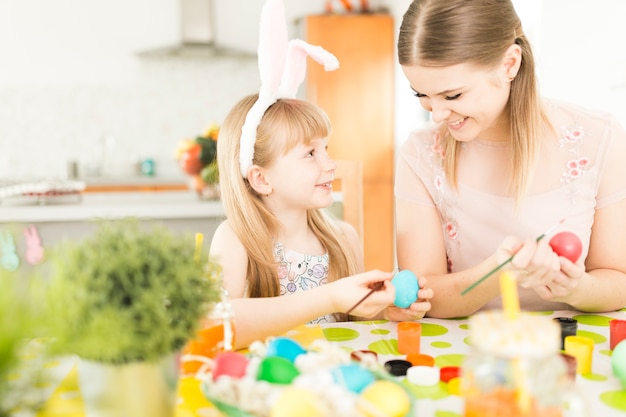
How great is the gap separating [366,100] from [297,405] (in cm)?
382

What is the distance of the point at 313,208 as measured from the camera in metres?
1.42

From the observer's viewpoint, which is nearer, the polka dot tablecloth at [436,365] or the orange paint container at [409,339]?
the polka dot tablecloth at [436,365]

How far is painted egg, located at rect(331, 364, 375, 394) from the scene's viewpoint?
60 centimetres

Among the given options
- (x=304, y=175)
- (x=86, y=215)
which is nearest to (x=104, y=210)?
(x=86, y=215)

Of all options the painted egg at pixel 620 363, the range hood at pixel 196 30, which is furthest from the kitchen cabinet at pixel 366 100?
the painted egg at pixel 620 363

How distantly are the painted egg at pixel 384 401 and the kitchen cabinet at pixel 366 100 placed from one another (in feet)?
11.6

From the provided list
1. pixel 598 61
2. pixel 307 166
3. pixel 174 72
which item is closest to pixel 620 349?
pixel 307 166

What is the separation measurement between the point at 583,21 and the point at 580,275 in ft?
4.82

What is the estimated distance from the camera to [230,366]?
0.67 m

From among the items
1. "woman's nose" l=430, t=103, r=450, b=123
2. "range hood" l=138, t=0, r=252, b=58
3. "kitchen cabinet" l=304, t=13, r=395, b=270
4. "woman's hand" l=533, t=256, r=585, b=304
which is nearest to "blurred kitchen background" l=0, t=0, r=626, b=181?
"range hood" l=138, t=0, r=252, b=58

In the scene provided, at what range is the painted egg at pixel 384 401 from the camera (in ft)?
1.89

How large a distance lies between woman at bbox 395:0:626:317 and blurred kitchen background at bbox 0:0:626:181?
10.7 feet

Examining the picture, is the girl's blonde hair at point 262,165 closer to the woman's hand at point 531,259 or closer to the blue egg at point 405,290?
the blue egg at point 405,290

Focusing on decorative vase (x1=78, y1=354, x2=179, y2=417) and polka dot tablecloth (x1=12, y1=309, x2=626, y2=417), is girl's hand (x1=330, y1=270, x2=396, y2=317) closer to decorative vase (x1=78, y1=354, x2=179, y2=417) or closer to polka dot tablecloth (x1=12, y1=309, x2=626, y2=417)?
polka dot tablecloth (x1=12, y1=309, x2=626, y2=417)
